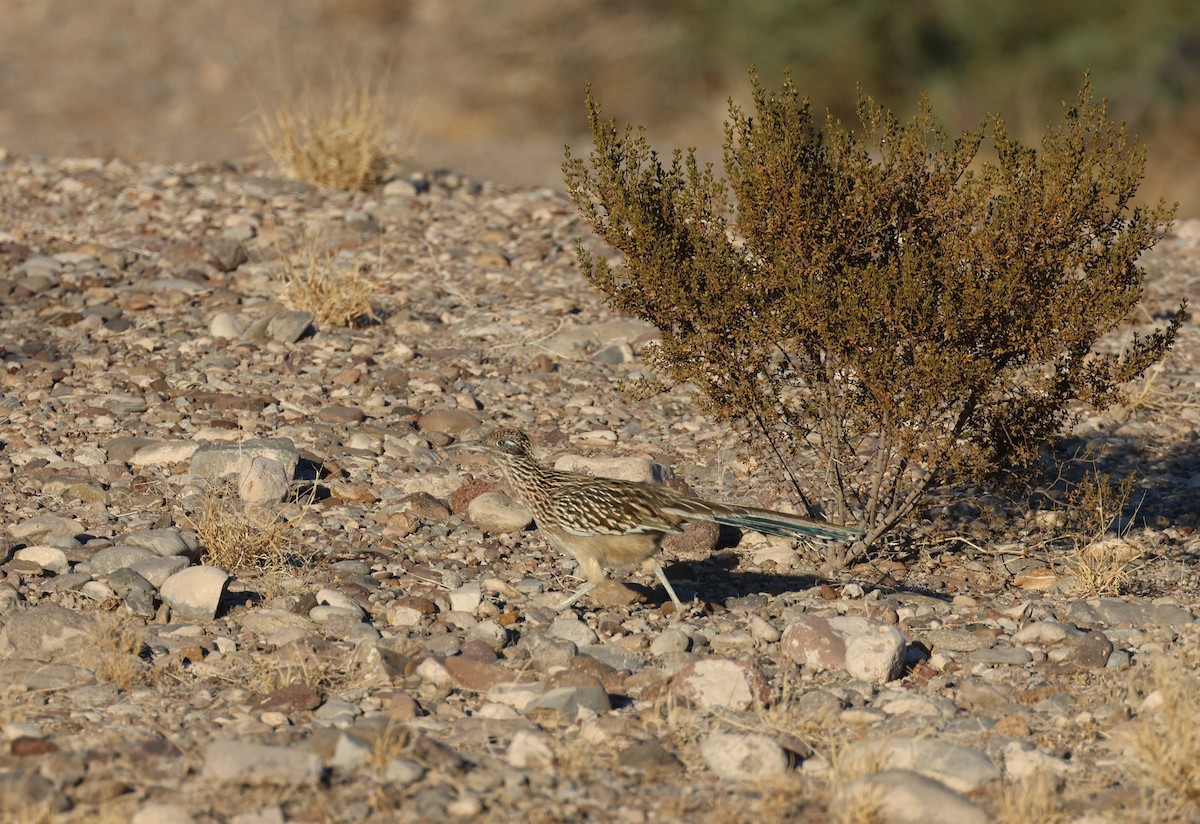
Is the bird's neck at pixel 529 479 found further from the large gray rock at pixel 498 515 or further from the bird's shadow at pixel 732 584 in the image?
the bird's shadow at pixel 732 584

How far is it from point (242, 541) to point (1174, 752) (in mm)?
3433

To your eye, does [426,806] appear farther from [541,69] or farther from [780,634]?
[541,69]

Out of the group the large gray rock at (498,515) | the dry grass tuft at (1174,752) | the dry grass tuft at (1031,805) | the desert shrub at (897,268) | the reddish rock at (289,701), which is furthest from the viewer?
the large gray rock at (498,515)

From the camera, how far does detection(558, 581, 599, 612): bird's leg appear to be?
18.0ft

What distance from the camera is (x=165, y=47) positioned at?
18.9 metres

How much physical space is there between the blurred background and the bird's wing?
869 cm

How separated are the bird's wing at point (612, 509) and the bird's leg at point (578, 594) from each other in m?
0.23

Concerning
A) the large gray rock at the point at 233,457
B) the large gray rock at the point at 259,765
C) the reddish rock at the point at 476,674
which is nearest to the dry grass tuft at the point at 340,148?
the large gray rock at the point at 233,457

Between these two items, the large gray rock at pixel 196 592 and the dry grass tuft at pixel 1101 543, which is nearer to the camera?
the large gray rock at pixel 196 592

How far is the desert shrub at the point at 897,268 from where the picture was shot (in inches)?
213

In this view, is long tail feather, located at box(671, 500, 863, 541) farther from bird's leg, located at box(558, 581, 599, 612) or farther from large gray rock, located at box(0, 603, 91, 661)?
large gray rock, located at box(0, 603, 91, 661)

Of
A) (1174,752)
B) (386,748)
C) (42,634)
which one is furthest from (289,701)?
(1174,752)

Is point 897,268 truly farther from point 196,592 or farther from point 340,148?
point 340,148

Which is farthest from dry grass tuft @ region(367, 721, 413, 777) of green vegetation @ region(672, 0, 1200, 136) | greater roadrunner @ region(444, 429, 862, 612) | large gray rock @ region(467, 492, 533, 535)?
green vegetation @ region(672, 0, 1200, 136)
